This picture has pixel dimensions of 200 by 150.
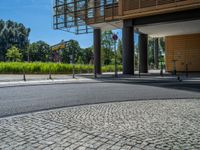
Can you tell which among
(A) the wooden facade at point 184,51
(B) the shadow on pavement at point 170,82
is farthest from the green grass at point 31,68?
(B) the shadow on pavement at point 170,82

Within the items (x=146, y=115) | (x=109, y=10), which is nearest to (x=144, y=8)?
(x=109, y=10)

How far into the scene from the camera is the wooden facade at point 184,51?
37.1 metres

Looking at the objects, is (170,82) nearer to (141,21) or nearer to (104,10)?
(141,21)

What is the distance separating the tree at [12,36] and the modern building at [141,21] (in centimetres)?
7822

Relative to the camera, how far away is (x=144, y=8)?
25.4 meters

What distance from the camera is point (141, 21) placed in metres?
27.0

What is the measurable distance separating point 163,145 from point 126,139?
24.9 inches

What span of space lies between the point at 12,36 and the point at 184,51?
88.4m

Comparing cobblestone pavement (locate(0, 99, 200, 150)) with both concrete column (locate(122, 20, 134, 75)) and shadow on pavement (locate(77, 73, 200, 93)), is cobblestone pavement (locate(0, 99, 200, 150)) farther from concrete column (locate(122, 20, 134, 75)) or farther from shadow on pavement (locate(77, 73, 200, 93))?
concrete column (locate(122, 20, 134, 75))

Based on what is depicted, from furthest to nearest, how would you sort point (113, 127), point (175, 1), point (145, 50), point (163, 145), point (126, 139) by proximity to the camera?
1. point (145, 50)
2. point (175, 1)
3. point (113, 127)
4. point (126, 139)
5. point (163, 145)

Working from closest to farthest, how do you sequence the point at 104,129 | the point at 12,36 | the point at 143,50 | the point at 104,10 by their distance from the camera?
the point at 104,129 → the point at 104,10 → the point at 143,50 → the point at 12,36

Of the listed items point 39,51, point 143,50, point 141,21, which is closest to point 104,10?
point 141,21

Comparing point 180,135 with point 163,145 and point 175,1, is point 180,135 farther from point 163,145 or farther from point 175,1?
point 175,1

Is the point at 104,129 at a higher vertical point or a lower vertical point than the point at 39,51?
lower
